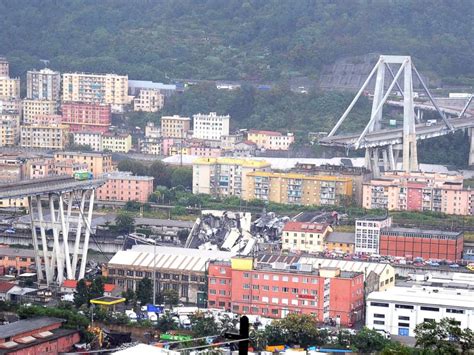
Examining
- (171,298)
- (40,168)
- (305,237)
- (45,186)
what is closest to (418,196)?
(305,237)

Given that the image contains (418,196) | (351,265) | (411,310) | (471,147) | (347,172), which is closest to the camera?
(411,310)

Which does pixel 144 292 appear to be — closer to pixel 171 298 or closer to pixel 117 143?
pixel 171 298

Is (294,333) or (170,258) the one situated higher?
(170,258)

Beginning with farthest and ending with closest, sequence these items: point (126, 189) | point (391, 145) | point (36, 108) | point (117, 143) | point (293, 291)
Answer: point (36, 108)
point (117, 143)
point (391, 145)
point (126, 189)
point (293, 291)

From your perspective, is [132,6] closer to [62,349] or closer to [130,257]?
[130,257]

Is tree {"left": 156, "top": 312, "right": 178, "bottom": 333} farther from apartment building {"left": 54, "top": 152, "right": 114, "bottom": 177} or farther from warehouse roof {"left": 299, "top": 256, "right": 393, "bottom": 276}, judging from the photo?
apartment building {"left": 54, "top": 152, "right": 114, "bottom": 177}

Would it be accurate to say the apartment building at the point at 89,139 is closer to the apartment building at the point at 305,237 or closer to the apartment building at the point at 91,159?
the apartment building at the point at 91,159

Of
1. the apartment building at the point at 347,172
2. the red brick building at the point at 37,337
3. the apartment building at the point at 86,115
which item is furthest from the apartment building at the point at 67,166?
the red brick building at the point at 37,337

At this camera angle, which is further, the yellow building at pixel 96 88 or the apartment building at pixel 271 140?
the yellow building at pixel 96 88
